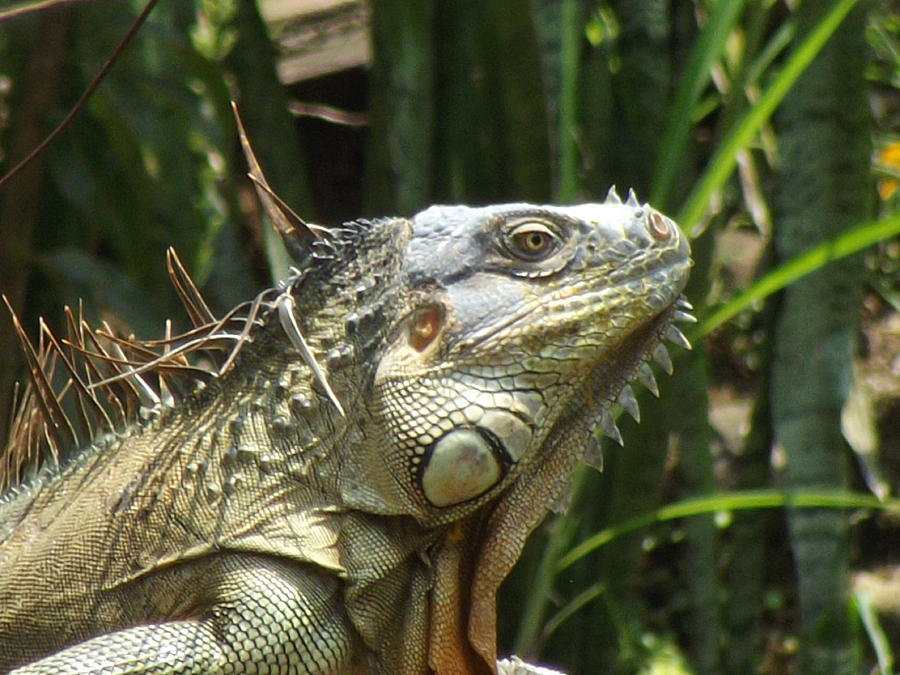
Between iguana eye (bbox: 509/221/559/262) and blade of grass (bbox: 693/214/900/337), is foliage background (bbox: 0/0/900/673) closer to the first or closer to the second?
blade of grass (bbox: 693/214/900/337)

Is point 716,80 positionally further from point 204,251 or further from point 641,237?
point 641,237

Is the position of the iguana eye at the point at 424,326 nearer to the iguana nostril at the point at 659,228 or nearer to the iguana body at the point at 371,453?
the iguana body at the point at 371,453

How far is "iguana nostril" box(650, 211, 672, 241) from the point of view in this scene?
1.85 m

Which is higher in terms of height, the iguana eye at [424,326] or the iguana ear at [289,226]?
the iguana ear at [289,226]

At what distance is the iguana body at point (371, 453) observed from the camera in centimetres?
173

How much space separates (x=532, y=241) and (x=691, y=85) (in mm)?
1217

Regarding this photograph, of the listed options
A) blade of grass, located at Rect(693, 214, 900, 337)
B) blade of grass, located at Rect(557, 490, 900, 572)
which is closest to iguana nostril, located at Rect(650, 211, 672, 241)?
blade of grass, located at Rect(693, 214, 900, 337)

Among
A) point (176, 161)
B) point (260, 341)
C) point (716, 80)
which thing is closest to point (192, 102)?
point (176, 161)

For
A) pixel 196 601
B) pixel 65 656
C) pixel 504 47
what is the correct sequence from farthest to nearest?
pixel 504 47, pixel 196 601, pixel 65 656

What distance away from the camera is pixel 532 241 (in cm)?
183

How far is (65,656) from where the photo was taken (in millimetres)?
1633

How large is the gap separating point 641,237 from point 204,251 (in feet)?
7.47

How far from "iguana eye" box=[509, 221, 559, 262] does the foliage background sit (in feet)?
3.67


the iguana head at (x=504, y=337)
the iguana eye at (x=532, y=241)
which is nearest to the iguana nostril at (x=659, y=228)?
the iguana head at (x=504, y=337)
